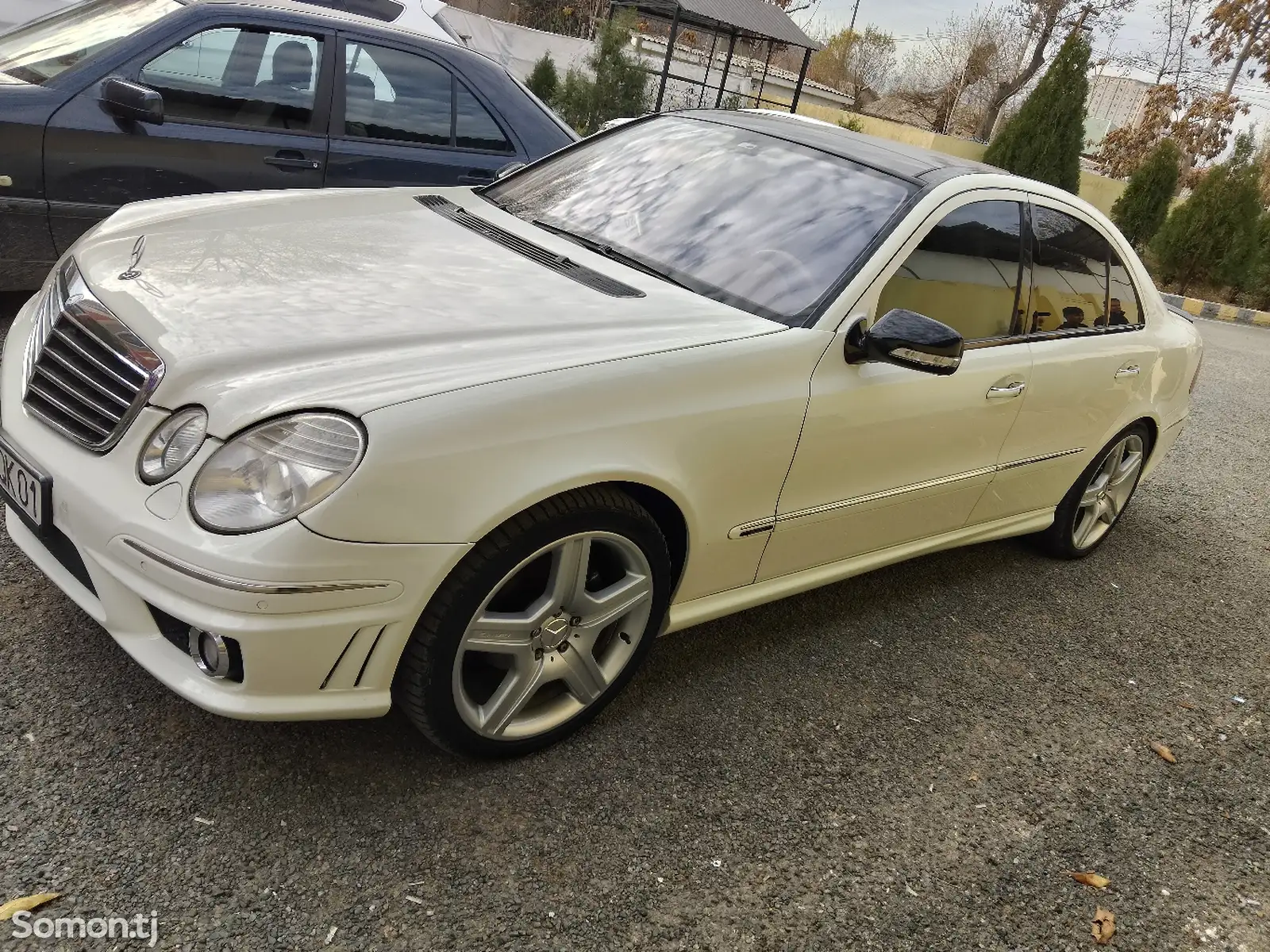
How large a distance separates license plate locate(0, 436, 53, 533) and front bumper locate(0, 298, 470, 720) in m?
0.03

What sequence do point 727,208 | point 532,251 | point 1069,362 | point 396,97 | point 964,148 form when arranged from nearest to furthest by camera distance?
1. point 532,251
2. point 727,208
3. point 1069,362
4. point 396,97
5. point 964,148

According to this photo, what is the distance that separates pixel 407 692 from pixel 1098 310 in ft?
9.78

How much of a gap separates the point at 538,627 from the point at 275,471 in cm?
73

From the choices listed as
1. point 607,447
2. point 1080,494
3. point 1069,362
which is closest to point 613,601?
point 607,447

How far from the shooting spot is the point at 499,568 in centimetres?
216

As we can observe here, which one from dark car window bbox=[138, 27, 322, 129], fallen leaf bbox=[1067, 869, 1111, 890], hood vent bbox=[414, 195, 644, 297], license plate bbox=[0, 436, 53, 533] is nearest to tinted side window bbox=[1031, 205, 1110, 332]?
hood vent bbox=[414, 195, 644, 297]

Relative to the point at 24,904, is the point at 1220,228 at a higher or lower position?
higher

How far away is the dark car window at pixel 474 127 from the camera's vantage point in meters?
5.22

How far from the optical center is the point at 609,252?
3025 millimetres

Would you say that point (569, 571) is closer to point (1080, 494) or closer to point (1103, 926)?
point (1103, 926)

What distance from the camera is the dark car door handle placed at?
4703mm

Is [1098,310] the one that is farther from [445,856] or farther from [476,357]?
[445,856]

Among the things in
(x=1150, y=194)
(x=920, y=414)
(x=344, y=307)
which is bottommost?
(x=920, y=414)

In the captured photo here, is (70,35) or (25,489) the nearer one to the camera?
(25,489)
